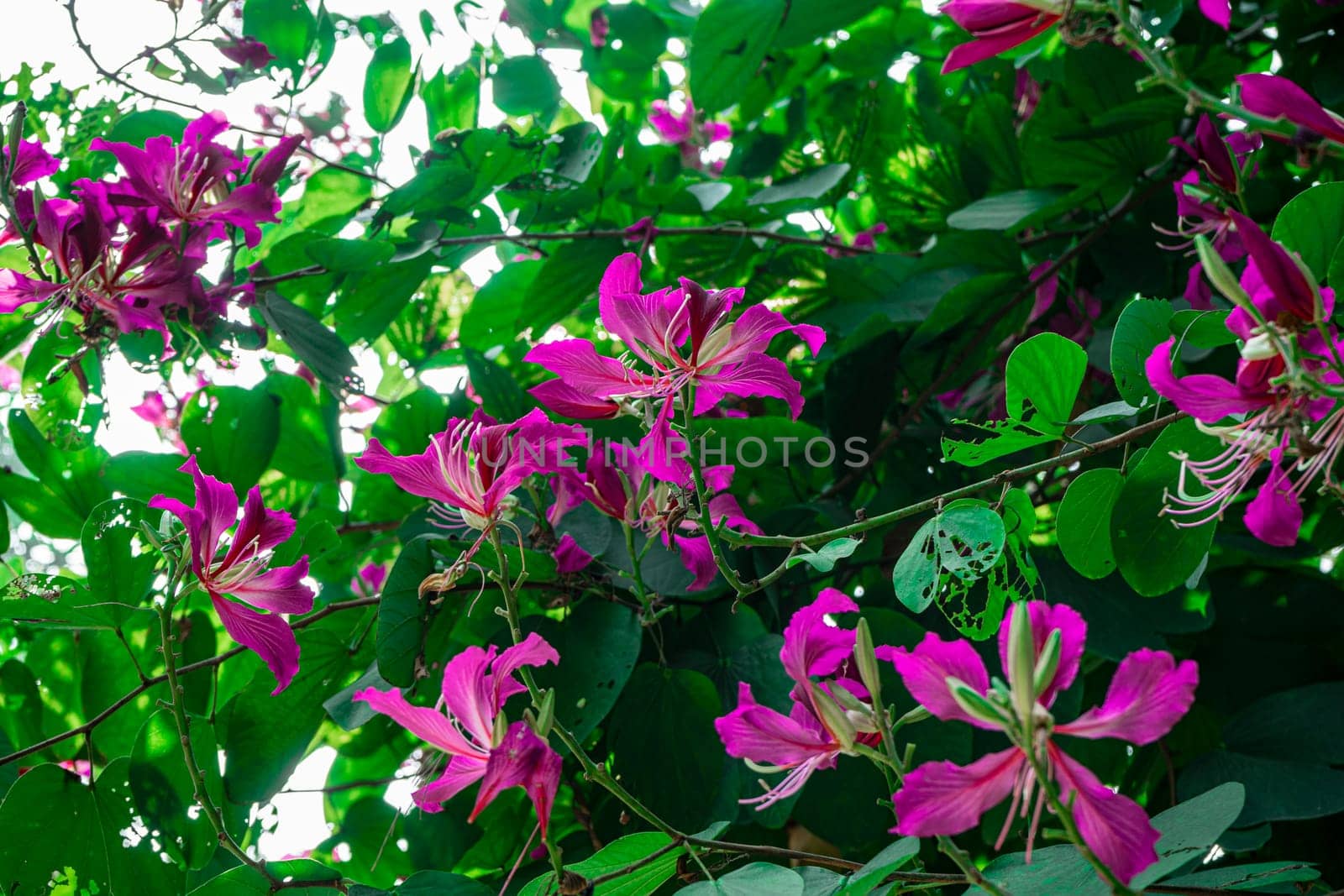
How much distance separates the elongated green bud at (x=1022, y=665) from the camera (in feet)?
1.30

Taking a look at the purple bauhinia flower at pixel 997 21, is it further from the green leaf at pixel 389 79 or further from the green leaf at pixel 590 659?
the green leaf at pixel 389 79

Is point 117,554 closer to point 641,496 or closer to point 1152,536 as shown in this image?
point 641,496

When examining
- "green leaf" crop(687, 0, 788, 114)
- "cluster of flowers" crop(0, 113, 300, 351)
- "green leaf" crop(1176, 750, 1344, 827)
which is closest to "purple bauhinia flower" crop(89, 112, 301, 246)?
"cluster of flowers" crop(0, 113, 300, 351)

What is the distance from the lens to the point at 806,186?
1192 millimetres

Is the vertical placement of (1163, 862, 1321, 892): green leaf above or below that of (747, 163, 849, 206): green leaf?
below

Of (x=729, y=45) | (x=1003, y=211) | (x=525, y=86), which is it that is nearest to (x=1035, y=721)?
(x=1003, y=211)

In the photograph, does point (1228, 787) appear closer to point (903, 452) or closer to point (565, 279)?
point (903, 452)

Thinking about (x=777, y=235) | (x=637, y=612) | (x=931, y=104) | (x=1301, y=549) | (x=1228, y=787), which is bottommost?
(x=1301, y=549)

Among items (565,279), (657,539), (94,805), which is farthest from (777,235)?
(94,805)

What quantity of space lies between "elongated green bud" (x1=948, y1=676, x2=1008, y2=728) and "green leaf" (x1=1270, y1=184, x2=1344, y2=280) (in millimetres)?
362

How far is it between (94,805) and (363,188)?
0.81 m

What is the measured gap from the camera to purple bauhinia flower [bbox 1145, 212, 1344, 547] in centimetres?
43

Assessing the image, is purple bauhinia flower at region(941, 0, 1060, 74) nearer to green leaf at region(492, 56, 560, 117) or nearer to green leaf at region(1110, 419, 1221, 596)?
green leaf at region(1110, 419, 1221, 596)

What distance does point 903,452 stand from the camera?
3.86 ft
